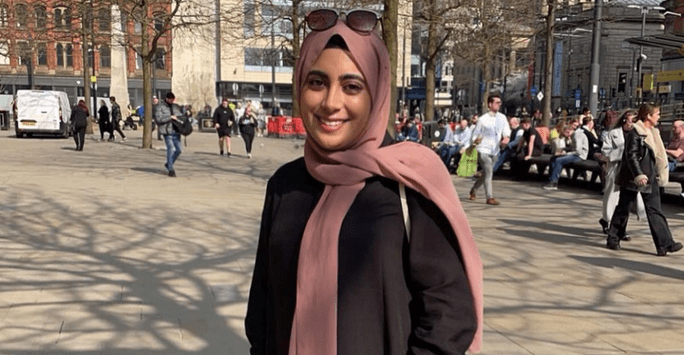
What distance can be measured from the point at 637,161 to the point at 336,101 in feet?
22.7

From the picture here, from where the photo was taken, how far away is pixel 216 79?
77938 mm

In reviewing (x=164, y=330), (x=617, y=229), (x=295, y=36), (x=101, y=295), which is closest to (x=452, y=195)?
(x=164, y=330)

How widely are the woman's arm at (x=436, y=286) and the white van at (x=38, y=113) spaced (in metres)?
28.4

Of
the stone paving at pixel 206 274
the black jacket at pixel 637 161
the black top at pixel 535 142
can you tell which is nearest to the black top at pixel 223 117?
the stone paving at pixel 206 274

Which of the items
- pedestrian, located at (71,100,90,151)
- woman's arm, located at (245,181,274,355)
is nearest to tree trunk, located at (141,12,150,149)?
pedestrian, located at (71,100,90,151)

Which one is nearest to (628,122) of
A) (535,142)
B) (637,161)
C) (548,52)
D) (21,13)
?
(637,161)

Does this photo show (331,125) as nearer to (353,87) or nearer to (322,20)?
(353,87)

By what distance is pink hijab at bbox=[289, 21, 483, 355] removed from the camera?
2.00 m

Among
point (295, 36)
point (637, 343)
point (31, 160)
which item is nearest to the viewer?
point (637, 343)

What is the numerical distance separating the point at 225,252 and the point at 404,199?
19.2ft

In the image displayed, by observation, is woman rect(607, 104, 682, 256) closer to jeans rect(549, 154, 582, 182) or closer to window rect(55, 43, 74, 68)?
jeans rect(549, 154, 582, 182)

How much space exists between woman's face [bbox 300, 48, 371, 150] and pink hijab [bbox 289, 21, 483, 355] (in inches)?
0.8

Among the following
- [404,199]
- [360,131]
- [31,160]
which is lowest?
[31,160]

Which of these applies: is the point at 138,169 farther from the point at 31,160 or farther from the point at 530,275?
the point at 530,275
